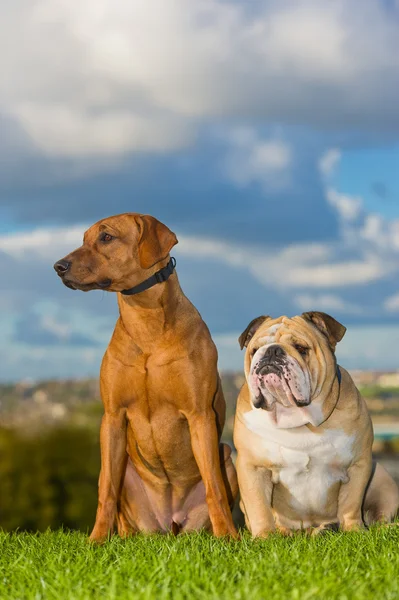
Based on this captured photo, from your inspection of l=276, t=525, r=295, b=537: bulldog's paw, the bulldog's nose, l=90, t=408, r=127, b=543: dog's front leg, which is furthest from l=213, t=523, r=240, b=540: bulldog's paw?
the bulldog's nose

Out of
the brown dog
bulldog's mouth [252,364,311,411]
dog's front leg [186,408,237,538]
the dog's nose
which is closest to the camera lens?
bulldog's mouth [252,364,311,411]

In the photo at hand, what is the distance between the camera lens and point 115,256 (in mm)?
6062

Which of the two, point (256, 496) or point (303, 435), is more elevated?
point (303, 435)

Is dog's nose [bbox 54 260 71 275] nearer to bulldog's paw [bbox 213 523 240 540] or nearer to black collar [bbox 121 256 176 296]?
black collar [bbox 121 256 176 296]

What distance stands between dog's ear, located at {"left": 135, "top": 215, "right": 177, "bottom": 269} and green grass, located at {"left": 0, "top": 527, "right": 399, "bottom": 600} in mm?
1966

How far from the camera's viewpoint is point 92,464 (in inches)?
411

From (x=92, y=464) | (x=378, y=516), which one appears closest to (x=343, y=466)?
(x=378, y=516)

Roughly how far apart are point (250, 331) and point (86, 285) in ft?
4.22

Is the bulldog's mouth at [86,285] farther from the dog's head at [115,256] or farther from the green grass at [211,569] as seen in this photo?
the green grass at [211,569]

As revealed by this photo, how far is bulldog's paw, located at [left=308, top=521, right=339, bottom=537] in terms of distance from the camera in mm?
6328

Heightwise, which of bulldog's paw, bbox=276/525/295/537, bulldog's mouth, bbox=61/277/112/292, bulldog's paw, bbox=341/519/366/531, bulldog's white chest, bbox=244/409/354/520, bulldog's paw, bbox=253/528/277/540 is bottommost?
bulldog's paw, bbox=276/525/295/537

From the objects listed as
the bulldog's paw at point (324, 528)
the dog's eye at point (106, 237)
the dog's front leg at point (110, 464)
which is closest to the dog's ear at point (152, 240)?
the dog's eye at point (106, 237)

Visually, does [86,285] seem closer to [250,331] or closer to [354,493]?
[250,331]

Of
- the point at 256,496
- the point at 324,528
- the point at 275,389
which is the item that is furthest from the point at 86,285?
the point at 324,528
